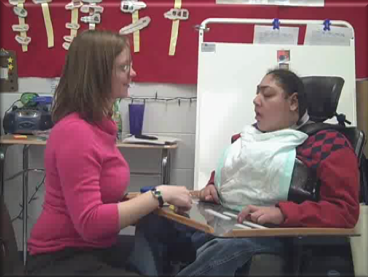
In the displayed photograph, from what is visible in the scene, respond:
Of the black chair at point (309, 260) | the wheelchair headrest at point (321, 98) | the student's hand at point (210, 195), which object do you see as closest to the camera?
the black chair at point (309, 260)

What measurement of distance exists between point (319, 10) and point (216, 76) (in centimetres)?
81

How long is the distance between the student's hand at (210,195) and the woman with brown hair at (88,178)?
0.24 meters

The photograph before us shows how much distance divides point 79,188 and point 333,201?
0.68 m

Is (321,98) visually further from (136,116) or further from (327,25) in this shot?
(136,116)

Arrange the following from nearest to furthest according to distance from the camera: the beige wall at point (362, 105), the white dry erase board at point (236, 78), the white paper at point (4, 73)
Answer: the white dry erase board at point (236, 78), the beige wall at point (362, 105), the white paper at point (4, 73)

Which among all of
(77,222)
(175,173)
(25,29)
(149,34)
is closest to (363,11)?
(149,34)

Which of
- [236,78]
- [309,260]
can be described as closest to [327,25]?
[236,78]

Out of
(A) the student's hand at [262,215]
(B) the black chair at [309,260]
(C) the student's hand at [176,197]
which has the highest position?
(C) the student's hand at [176,197]

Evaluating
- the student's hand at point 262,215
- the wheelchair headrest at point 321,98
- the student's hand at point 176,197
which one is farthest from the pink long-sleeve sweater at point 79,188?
the wheelchair headrest at point 321,98

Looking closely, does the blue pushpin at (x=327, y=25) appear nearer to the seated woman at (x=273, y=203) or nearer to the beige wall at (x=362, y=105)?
the beige wall at (x=362, y=105)

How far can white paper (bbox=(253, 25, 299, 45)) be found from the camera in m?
2.56

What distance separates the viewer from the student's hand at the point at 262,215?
1.22 meters

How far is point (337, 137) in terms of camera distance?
137 cm

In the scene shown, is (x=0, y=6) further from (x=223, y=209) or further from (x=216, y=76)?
(x=223, y=209)
